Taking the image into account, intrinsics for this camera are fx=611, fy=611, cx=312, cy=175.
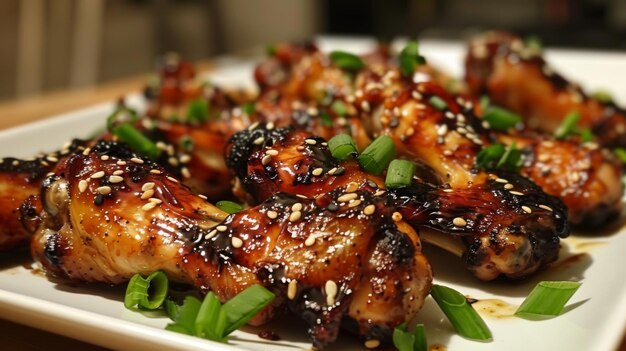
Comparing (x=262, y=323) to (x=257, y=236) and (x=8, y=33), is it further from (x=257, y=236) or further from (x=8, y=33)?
(x=8, y=33)

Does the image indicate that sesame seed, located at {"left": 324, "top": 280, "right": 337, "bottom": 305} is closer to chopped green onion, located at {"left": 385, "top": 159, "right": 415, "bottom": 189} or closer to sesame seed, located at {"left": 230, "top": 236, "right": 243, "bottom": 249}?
sesame seed, located at {"left": 230, "top": 236, "right": 243, "bottom": 249}

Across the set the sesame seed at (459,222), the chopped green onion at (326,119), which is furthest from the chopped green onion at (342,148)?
the chopped green onion at (326,119)

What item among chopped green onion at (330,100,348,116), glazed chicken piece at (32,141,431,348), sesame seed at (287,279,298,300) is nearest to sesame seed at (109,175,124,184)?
glazed chicken piece at (32,141,431,348)

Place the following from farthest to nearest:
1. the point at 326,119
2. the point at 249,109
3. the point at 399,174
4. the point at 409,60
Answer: the point at 249,109
the point at 326,119
the point at 409,60
the point at 399,174

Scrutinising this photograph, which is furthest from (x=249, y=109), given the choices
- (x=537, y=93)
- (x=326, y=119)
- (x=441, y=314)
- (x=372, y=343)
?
(x=372, y=343)

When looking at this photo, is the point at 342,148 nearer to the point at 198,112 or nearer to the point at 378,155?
the point at 378,155

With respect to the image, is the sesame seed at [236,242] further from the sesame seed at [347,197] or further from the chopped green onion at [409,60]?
the chopped green onion at [409,60]

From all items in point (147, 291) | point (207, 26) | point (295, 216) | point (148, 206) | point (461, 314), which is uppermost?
point (295, 216)
